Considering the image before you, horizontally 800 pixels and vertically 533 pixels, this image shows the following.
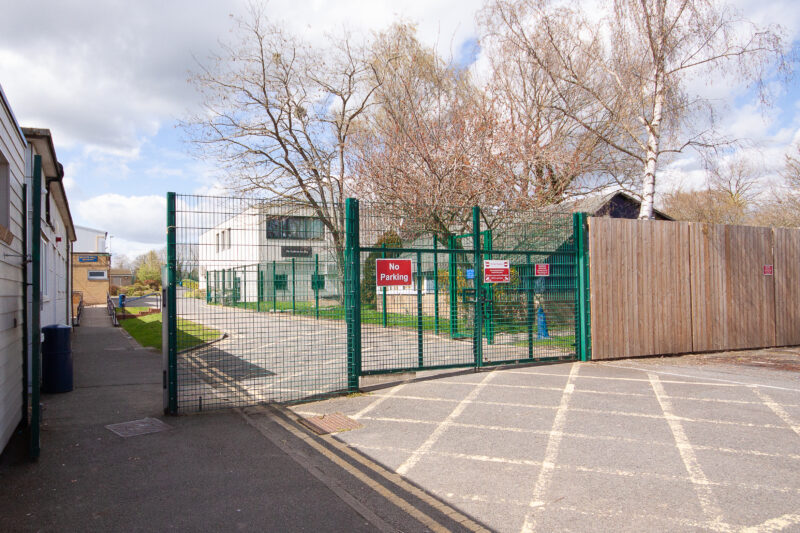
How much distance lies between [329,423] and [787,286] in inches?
433

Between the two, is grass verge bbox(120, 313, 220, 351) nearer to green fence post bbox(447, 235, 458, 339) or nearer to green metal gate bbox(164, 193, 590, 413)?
green metal gate bbox(164, 193, 590, 413)

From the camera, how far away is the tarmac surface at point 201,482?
11.6 feet

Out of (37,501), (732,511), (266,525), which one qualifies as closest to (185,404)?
(37,501)

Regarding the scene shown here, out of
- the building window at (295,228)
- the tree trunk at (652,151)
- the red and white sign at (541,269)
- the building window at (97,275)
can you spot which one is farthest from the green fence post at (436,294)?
the building window at (97,275)

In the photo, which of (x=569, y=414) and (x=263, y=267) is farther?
(x=263, y=267)

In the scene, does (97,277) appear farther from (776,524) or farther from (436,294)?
(776,524)

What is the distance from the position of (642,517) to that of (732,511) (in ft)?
2.12

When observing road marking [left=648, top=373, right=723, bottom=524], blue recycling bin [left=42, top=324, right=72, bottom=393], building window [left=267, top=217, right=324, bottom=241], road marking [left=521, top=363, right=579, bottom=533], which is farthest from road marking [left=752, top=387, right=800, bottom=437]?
blue recycling bin [left=42, top=324, right=72, bottom=393]

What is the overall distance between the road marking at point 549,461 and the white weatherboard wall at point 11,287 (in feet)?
14.5

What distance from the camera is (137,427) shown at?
18.9 feet

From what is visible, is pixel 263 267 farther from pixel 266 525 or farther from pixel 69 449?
pixel 266 525

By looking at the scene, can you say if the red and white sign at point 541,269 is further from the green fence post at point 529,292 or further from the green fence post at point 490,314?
the green fence post at point 490,314

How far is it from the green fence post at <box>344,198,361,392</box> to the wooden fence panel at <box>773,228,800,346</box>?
967 cm

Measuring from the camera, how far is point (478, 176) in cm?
1326
